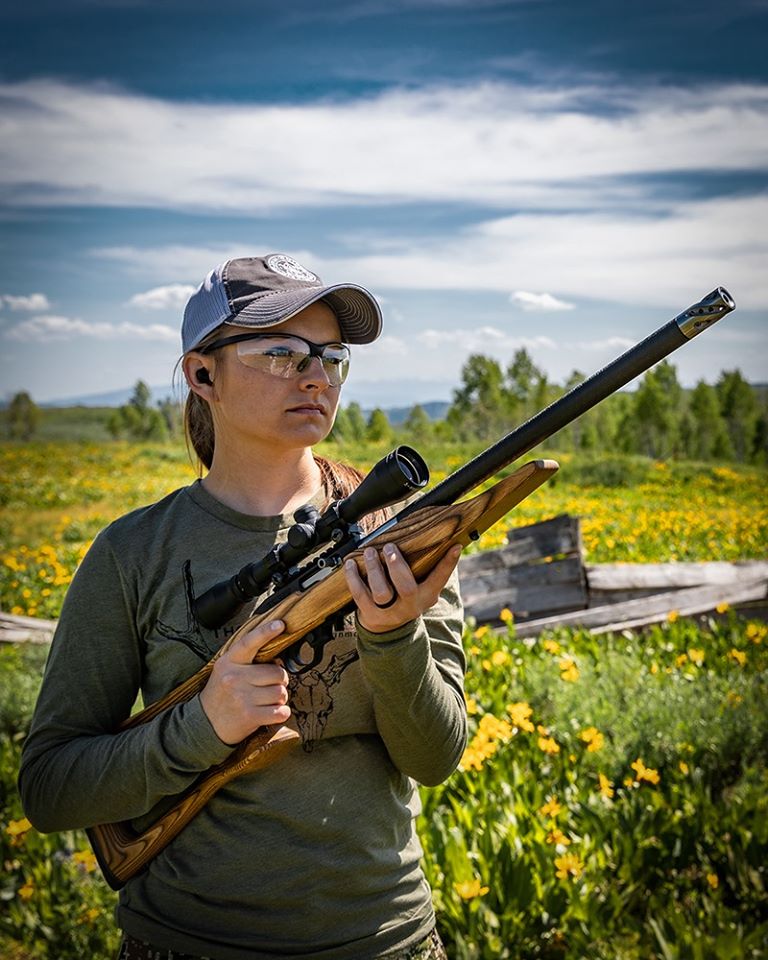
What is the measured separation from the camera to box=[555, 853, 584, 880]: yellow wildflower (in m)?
2.69

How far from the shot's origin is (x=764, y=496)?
5.97 metres

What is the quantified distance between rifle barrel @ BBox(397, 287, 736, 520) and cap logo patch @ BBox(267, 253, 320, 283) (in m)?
0.62

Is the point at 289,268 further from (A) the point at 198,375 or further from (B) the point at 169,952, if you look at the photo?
(B) the point at 169,952

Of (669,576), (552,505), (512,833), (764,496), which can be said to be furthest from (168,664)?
(552,505)

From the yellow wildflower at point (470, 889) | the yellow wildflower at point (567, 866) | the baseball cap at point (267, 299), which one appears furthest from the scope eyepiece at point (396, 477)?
the yellow wildflower at point (567, 866)

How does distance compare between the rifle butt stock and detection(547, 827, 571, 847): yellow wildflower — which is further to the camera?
detection(547, 827, 571, 847): yellow wildflower

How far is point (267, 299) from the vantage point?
1.54 metres

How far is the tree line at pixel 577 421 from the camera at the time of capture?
5973mm

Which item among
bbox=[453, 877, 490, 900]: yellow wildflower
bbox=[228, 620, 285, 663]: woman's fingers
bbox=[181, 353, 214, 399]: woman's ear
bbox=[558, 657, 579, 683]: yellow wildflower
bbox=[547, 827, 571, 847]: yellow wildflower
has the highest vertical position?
bbox=[181, 353, 214, 399]: woman's ear

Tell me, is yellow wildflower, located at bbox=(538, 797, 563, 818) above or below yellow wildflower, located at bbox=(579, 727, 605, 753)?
below

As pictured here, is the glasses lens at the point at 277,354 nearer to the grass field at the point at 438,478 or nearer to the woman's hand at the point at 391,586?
the woman's hand at the point at 391,586

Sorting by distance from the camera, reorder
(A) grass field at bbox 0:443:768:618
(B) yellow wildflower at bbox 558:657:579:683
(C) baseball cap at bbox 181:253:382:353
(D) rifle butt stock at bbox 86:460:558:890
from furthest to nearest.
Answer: (A) grass field at bbox 0:443:768:618 → (B) yellow wildflower at bbox 558:657:579:683 → (C) baseball cap at bbox 181:253:382:353 → (D) rifle butt stock at bbox 86:460:558:890

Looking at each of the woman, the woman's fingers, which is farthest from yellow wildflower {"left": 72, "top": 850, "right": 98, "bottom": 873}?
the woman's fingers

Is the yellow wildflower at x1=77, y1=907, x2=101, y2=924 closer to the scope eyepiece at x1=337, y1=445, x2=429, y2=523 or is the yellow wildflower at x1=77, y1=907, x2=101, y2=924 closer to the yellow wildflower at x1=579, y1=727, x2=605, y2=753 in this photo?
the yellow wildflower at x1=579, y1=727, x2=605, y2=753
